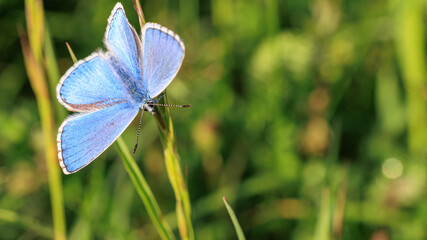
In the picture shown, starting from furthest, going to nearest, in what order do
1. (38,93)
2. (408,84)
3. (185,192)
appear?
(408,84)
(38,93)
(185,192)

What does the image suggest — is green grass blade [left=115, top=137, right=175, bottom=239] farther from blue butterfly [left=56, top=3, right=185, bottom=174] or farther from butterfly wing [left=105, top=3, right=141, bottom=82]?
butterfly wing [left=105, top=3, right=141, bottom=82]

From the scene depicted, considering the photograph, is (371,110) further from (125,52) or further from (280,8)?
(125,52)

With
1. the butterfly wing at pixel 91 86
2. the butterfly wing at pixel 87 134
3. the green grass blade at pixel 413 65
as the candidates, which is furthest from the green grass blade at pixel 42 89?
the green grass blade at pixel 413 65

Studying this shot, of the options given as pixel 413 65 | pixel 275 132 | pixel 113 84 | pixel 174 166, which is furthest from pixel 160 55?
pixel 413 65

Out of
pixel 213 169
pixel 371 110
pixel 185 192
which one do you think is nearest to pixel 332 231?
pixel 185 192

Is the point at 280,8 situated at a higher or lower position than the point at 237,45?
higher

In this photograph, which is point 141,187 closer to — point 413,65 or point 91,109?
point 91,109
